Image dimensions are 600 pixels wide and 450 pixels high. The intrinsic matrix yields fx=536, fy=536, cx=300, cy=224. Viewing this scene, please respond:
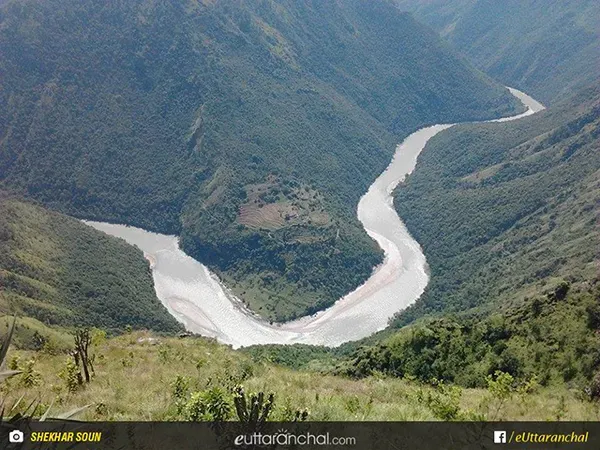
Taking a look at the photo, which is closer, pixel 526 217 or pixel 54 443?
pixel 54 443

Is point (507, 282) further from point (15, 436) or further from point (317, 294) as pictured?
point (15, 436)

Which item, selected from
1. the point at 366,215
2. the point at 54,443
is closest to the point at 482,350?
the point at 54,443

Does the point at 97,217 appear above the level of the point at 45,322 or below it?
below

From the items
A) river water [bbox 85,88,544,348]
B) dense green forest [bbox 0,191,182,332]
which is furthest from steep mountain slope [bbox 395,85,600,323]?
dense green forest [bbox 0,191,182,332]

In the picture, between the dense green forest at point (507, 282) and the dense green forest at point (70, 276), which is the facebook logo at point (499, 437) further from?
the dense green forest at point (70, 276)

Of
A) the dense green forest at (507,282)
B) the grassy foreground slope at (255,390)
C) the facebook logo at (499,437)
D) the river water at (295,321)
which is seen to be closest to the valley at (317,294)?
the grassy foreground slope at (255,390)

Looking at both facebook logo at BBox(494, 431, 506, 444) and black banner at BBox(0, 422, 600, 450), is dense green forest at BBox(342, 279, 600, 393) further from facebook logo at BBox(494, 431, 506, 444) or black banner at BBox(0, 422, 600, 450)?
facebook logo at BBox(494, 431, 506, 444)

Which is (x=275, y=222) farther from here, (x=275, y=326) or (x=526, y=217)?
(x=526, y=217)
